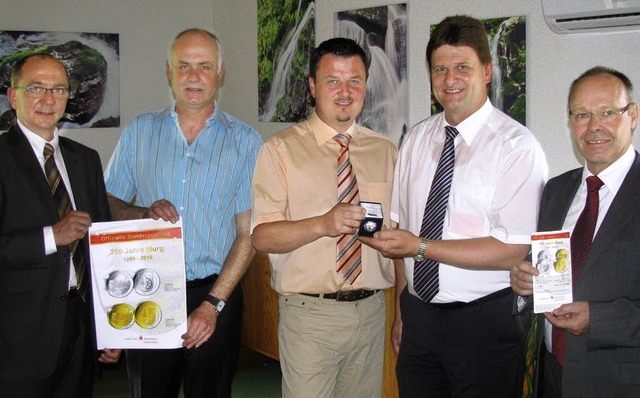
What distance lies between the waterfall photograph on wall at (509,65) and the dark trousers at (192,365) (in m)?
1.80

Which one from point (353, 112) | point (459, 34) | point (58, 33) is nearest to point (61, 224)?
point (353, 112)

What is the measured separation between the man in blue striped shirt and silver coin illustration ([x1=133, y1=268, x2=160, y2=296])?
22 centimetres

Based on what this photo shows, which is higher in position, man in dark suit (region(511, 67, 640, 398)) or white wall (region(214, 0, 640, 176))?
white wall (region(214, 0, 640, 176))

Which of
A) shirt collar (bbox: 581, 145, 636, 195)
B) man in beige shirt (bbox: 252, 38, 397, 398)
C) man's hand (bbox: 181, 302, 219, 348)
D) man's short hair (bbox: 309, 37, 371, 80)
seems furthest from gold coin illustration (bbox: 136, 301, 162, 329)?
shirt collar (bbox: 581, 145, 636, 195)

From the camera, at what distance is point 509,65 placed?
3547mm

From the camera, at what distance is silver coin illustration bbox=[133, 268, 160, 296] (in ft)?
9.01

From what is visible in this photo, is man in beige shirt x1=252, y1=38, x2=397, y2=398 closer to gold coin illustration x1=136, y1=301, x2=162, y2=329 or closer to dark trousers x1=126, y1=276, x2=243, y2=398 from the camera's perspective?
dark trousers x1=126, y1=276, x2=243, y2=398

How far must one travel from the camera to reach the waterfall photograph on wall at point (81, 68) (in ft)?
18.2

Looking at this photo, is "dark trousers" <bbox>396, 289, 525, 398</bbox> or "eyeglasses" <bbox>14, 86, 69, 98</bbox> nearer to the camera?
"dark trousers" <bbox>396, 289, 525, 398</bbox>

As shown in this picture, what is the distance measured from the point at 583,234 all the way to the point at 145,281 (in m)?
1.73

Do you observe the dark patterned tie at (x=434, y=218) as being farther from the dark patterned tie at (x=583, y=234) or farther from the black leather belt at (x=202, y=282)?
the black leather belt at (x=202, y=282)

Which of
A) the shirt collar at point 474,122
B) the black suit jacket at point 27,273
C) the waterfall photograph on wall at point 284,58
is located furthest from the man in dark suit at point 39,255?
the waterfall photograph on wall at point 284,58

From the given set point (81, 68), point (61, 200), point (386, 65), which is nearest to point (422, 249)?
point (61, 200)

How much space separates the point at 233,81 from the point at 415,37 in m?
2.47
